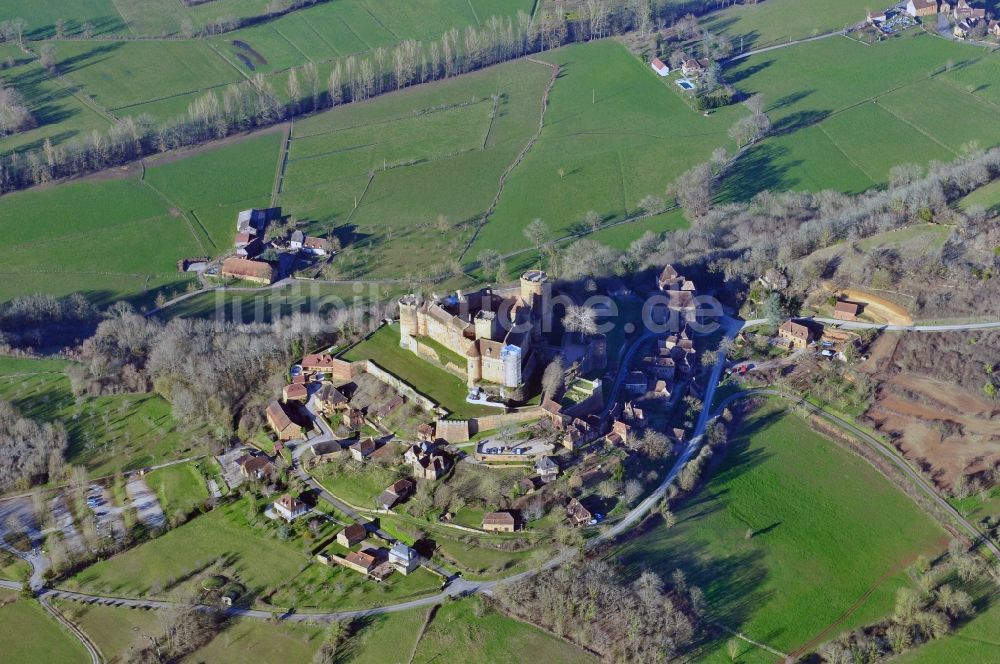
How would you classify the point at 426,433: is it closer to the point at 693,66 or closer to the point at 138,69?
the point at 693,66

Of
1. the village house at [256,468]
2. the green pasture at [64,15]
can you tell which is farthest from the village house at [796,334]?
the green pasture at [64,15]

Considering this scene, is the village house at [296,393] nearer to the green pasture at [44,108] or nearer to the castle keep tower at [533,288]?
the castle keep tower at [533,288]

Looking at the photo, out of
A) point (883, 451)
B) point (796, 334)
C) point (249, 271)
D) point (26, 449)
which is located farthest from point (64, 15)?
point (883, 451)

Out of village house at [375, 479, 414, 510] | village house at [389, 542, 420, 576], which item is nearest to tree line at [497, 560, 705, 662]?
village house at [389, 542, 420, 576]

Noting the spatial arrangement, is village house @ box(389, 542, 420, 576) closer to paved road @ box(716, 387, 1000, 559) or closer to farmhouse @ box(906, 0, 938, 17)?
paved road @ box(716, 387, 1000, 559)

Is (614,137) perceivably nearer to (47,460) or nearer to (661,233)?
(661,233)

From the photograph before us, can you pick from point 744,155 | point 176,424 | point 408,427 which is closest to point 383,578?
point 408,427
